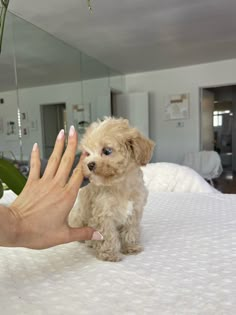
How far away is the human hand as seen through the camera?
1.69ft

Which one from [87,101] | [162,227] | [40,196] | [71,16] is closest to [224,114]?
[87,101]

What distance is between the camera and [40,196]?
554mm

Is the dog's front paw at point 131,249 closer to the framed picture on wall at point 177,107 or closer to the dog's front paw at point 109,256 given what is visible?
the dog's front paw at point 109,256

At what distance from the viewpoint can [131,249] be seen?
781 millimetres

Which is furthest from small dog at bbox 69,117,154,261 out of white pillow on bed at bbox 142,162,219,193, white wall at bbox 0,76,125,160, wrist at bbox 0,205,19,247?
white wall at bbox 0,76,125,160

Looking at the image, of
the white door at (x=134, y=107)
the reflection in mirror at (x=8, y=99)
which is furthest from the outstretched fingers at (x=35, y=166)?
the white door at (x=134, y=107)

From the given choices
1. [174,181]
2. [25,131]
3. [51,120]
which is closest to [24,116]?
[25,131]

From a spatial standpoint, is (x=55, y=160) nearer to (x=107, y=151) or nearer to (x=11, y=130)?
(x=107, y=151)

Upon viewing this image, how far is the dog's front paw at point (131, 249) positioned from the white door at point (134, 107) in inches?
187

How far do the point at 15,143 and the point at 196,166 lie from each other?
3.10m

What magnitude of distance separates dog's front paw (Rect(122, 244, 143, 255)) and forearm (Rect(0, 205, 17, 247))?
0.37 metres

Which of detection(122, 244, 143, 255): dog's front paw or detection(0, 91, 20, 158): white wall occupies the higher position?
detection(0, 91, 20, 158): white wall

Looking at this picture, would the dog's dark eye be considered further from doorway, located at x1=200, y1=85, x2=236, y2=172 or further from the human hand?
Answer: doorway, located at x1=200, y1=85, x2=236, y2=172

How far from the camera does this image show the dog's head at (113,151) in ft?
2.34
